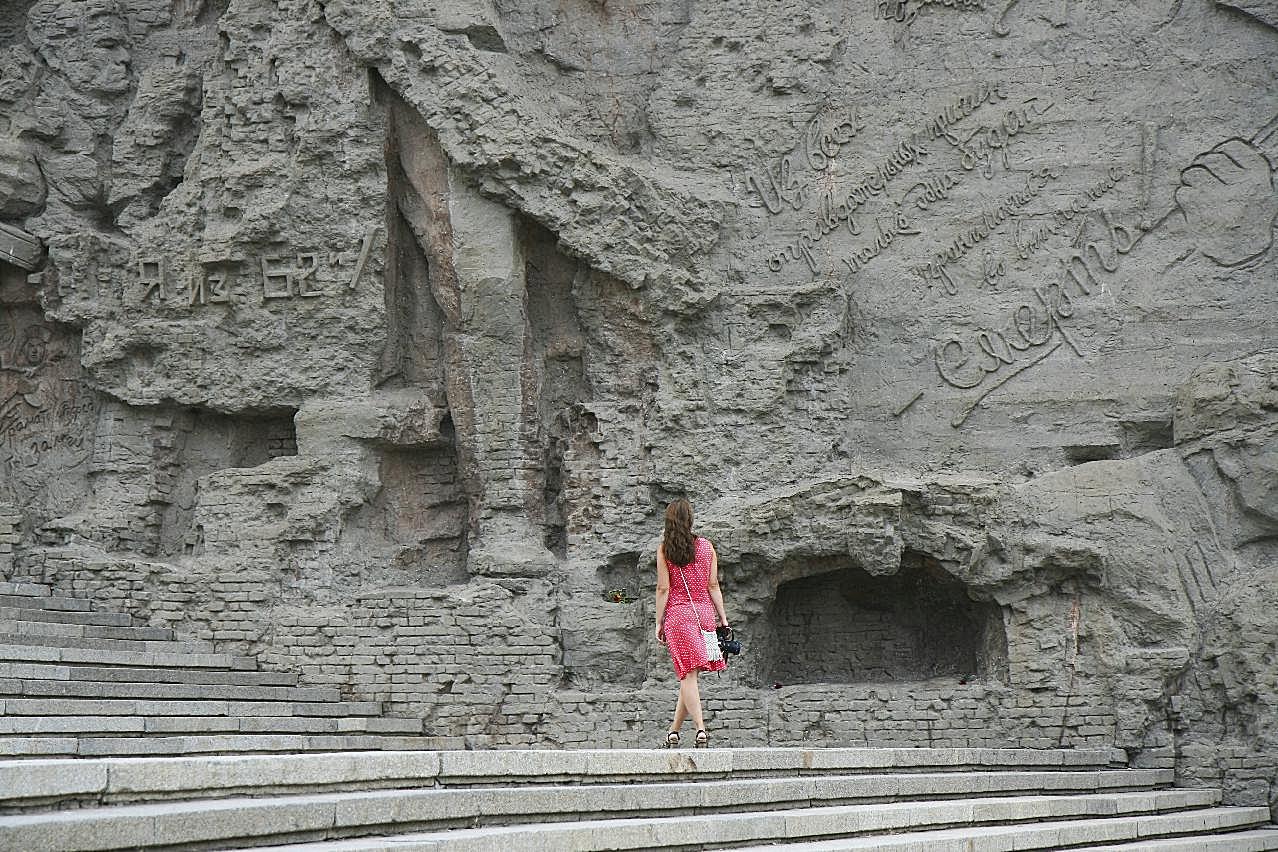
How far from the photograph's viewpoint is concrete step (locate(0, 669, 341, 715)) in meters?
10.6

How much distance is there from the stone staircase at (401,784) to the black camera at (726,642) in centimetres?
57

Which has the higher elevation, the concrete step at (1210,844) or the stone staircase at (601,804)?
Result: the stone staircase at (601,804)

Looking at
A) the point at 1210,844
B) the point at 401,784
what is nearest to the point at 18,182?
the point at 401,784

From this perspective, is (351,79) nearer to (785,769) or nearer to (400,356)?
(400,356)

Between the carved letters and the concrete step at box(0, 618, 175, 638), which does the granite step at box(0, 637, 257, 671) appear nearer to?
the concrete step at box(0, 618, 175, 638)

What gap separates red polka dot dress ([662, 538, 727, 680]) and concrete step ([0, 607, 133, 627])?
5907mm

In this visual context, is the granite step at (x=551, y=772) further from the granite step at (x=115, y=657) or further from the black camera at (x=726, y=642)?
the granite step at (x=115, y=657)

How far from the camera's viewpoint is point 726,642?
30.2ft

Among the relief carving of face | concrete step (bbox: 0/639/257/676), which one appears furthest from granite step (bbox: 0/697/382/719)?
the relief carving of face

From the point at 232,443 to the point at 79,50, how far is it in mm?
4132

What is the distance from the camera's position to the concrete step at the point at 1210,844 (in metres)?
8.54

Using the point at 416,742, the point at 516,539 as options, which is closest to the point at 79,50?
the point at 516,539

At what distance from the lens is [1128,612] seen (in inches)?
474

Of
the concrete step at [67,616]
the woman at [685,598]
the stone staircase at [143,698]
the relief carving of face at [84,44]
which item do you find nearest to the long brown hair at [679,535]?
the woman at [685,598]
